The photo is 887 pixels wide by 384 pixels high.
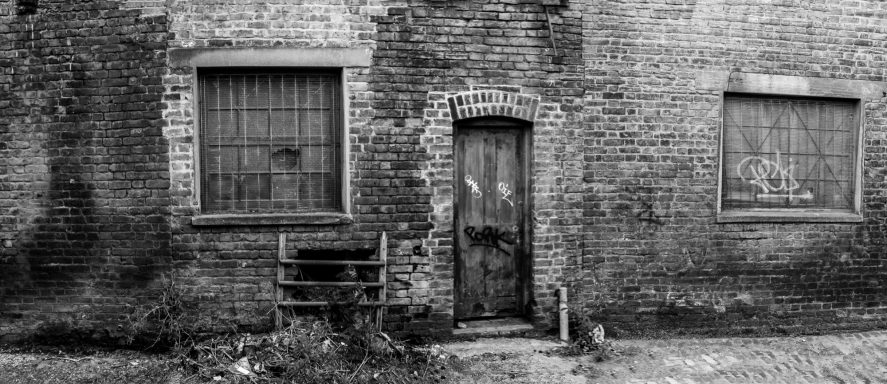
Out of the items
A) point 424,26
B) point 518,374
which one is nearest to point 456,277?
point 518,374

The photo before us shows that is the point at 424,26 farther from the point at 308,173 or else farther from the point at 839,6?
the point at 839,6

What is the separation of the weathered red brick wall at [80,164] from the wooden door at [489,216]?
9.52ft

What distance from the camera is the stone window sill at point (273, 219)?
220 inches

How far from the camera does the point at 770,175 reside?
660 cm

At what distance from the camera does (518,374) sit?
5.30 metres

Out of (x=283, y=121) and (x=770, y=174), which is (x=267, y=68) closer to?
(x=283, y=121)

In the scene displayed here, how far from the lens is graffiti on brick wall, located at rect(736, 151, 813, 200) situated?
21.5ft

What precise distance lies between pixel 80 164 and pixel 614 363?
5.48 meters

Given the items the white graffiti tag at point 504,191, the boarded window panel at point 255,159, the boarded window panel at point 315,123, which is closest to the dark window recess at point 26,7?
the boarded window panel at point 255,159

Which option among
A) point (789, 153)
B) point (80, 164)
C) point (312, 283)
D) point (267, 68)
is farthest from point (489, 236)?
point (80, 164)

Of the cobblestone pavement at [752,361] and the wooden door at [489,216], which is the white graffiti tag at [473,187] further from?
the cobblestone pavement at [752,361]

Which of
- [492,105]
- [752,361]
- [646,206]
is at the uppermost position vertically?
[492,105]

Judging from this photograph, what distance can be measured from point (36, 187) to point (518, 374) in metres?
4.94

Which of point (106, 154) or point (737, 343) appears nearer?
point (106, 154)
